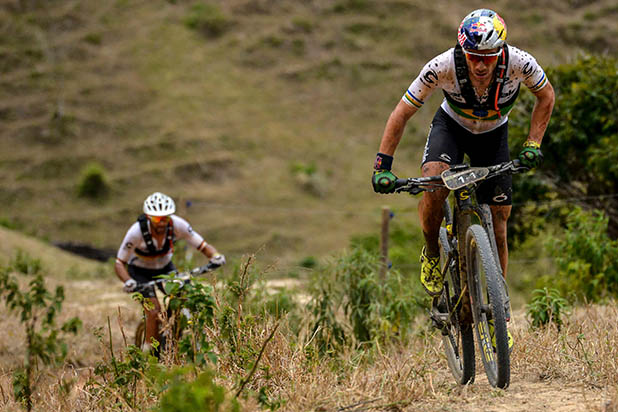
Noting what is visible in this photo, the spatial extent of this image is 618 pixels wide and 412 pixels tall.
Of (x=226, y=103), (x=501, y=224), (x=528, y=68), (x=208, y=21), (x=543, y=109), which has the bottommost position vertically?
(x=501, y=224)

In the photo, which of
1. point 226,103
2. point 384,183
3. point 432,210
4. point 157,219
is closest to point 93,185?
point 226,103

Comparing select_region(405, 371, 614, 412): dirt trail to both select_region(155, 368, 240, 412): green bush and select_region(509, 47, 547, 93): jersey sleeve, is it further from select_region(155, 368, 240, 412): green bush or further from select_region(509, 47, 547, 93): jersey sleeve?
select_region(509, 47, 547, 93): jersey sleeve

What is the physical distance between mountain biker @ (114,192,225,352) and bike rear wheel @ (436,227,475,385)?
332 cm

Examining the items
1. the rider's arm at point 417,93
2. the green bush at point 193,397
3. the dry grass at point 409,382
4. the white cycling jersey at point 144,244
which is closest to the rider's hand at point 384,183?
the rider's arm at point 417,93

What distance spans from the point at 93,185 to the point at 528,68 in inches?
1358

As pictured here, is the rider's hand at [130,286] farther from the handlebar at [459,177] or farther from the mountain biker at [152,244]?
the handlebar at [459,177]

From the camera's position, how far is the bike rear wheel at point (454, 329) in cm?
449

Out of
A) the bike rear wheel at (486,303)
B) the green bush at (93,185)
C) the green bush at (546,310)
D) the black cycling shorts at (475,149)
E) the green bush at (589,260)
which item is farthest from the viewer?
the green bush at (93,185)

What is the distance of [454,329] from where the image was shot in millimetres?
4895

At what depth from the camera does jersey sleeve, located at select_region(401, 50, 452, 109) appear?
4512mm

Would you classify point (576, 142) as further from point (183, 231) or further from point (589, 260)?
point (183, 231)

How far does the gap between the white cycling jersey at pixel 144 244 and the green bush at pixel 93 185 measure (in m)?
29.8

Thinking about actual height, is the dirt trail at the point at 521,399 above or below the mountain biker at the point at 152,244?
below

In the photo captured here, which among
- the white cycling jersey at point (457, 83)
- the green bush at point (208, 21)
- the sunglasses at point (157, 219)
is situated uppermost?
the green bush at point (208, 21)
